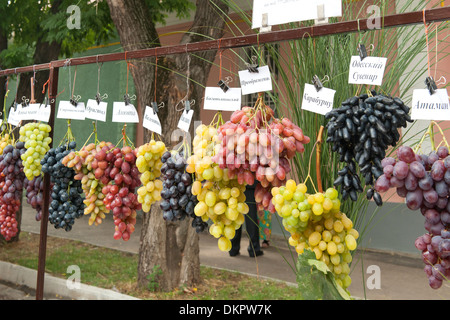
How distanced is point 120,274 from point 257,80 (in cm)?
316

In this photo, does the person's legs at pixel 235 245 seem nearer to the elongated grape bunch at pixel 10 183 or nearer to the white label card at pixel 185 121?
the elongated grape bunch at pixel 10 183

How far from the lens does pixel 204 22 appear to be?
10.1 ft

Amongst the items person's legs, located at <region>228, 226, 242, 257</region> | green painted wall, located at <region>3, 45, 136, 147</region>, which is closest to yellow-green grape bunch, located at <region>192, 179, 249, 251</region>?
person's legs, located at <region>228, 226, 242, 257</region>

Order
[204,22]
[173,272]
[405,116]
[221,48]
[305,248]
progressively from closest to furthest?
[405,116] < [305,248] < [221,48] < [204,22] < [173,272]

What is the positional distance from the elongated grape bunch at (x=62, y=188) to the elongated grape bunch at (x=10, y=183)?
0.79ft

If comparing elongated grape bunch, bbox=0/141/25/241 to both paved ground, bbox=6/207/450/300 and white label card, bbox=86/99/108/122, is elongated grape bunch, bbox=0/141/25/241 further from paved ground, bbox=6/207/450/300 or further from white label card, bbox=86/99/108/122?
paved ground, bbox=6/207/450/300

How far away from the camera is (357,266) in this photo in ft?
15.3

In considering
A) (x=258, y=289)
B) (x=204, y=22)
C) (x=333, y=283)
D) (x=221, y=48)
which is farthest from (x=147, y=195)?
(x=258, y=289)

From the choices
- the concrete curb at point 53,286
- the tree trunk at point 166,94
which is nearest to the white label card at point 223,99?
the tree trunk at point 166,94

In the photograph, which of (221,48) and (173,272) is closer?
(221,48)

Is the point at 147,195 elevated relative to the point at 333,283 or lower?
elevated

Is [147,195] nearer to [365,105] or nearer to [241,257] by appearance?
[365,105]
